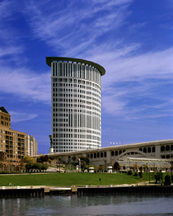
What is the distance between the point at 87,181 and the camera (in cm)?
10981

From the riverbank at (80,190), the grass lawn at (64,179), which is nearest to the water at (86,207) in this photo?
the riverbank at (80,190)

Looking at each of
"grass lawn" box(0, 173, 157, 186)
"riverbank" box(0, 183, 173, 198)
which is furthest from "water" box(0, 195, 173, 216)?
"grass lawn" box(0, 173, 157, 186)

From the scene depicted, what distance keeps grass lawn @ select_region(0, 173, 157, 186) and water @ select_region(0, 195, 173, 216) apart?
19184 millimetres

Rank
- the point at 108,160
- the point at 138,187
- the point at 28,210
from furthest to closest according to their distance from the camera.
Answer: the point at 108,160, the point at 138,187, the point at 28,210

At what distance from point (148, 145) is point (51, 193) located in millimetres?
93533

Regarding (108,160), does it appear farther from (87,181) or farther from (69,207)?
(69,207)

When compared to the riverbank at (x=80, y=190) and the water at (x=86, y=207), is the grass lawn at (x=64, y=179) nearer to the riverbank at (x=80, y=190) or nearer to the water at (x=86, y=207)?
the riverbank at (x=80, y=190)

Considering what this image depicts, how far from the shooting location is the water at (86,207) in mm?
62250

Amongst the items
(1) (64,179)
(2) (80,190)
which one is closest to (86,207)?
(2) (80,190)

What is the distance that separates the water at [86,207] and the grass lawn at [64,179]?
62.9ft

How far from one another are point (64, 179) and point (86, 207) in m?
41.7

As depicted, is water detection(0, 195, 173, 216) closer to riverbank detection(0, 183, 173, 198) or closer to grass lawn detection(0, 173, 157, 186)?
riverbank detection(0, 183, 173, 198)

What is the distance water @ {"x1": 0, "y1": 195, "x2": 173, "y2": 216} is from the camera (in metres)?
62.2

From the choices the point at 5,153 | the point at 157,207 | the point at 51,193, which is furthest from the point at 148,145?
the point at 157,207
